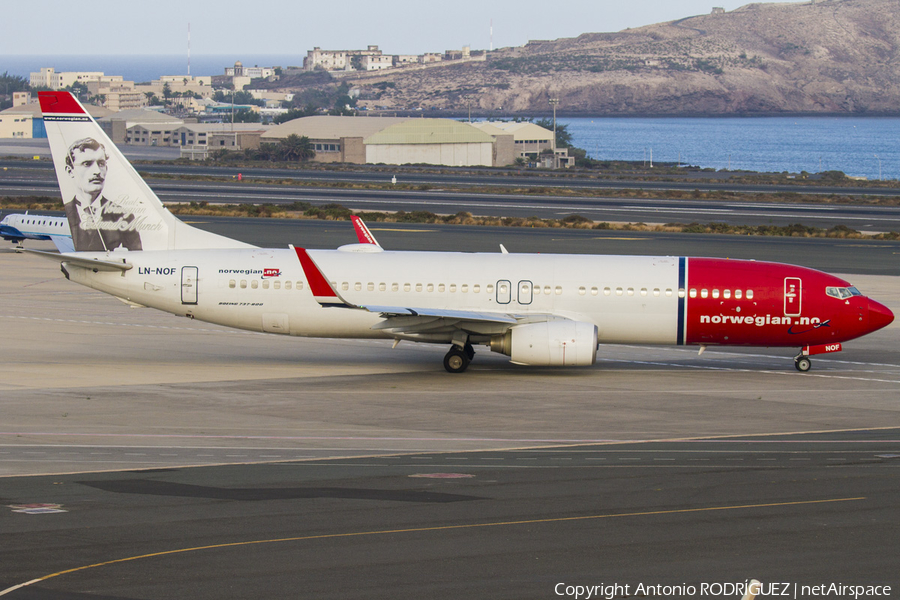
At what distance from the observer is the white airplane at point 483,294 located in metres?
35.3

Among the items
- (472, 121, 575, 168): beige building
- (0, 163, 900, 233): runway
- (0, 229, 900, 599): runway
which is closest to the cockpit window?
(0, 229, 900, 599): runway

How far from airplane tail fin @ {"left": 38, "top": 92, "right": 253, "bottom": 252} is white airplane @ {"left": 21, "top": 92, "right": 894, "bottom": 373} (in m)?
0.19

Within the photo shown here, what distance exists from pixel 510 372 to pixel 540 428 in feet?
28.3

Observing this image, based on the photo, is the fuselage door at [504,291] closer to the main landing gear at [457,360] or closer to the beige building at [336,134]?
the main landing gear at [457,360]

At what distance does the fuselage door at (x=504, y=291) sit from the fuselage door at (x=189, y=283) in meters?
11.0

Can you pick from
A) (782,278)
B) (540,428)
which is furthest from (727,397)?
(540,428)

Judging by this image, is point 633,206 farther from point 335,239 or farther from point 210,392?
point 210,392

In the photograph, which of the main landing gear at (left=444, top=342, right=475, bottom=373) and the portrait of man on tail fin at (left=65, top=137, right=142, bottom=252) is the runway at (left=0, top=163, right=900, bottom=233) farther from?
the portrait of man on tail fin at (left=65, top=137, right=142, bottom=252)

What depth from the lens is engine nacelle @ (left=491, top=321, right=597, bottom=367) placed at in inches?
1313

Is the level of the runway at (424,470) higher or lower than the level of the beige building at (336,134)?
lower

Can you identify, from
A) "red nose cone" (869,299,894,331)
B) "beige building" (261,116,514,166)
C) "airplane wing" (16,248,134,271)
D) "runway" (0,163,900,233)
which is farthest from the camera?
"beige building" (261,116,514,166)

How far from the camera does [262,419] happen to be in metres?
28.6

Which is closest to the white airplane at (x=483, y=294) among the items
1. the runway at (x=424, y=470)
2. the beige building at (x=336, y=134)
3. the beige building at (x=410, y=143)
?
the runway at (x=424, y=470)

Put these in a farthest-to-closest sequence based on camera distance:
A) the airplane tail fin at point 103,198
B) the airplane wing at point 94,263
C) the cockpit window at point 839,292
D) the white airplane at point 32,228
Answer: the white airplane at point 32,228 < the airplane tail fin at point 103,198 < the cockpit window at point 839,292 < the airplane wing at point 94,263
